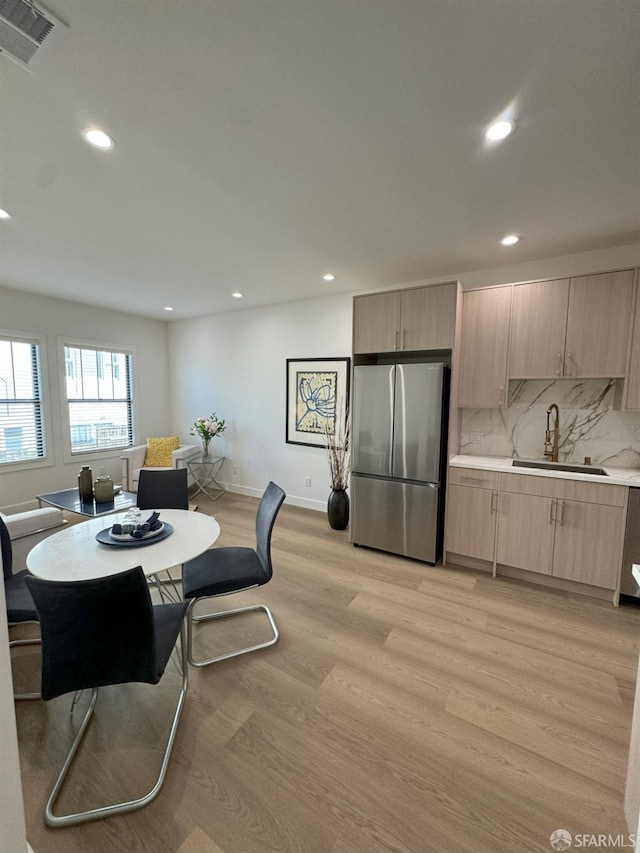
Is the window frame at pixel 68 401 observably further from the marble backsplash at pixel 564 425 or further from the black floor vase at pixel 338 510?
the marble backsplash at pixel 564 425

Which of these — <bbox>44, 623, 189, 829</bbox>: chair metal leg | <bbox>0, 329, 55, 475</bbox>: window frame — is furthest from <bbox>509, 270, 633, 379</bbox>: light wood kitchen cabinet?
<bbox>0, 329, 55, 475</bbox>: window frame

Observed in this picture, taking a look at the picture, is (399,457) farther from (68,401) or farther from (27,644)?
(68,401)

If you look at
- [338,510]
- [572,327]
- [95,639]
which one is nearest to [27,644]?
[95,639]

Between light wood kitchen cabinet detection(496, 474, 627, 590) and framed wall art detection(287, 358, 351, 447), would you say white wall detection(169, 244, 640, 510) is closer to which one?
framed wall art detection(287, 358, 351, 447)

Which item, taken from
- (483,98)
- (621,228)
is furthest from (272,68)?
(621,228)

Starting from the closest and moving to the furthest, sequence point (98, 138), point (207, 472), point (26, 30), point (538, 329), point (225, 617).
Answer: point (26, 30) → point (98, 138) → point (225, 617) → point (538, 329) → point (207, 472)

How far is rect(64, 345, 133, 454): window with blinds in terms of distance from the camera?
4.69 meters

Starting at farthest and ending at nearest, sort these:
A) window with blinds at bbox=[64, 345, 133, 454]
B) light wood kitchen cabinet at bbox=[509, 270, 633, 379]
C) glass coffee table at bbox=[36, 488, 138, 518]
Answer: window with blinds at bbox=[64, 345, 133, 454] < glass coffee table at bbox=[36, 488, 138, 518] < light wood kitchen cabinet at bbox=[509, 270, 633, 379]

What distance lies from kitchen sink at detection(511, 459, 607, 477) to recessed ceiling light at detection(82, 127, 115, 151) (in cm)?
356

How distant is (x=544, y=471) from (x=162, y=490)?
310cm

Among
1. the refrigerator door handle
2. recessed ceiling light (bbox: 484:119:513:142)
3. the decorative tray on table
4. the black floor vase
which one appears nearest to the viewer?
recessed ceiling light (bbox: 484:119:513:142)

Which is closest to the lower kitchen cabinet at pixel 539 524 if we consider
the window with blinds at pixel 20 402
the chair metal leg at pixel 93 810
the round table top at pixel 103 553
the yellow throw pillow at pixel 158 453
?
the round table top at pixel 103 553

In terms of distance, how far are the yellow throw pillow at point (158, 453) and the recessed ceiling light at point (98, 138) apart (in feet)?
12.8

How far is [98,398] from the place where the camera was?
498 cm
